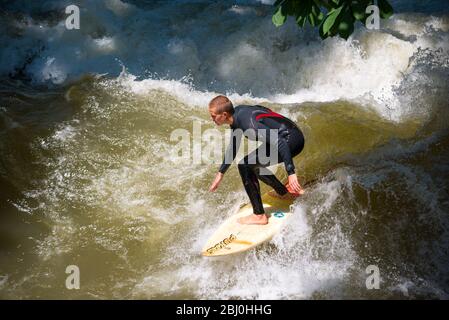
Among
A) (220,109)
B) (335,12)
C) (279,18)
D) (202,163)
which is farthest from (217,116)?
(202,163)

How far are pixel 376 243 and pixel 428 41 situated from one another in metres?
4.26

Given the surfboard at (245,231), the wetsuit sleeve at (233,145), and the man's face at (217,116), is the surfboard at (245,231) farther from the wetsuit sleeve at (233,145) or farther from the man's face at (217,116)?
the man's face at (217,116)

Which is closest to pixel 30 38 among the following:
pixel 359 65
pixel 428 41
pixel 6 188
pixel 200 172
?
pixel 6 188

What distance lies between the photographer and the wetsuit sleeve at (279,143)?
4.14 m

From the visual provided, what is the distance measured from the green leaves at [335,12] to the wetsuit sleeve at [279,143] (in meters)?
1.03

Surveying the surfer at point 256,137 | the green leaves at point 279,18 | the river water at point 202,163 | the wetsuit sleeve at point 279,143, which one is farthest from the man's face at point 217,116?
the river water at point 202,163

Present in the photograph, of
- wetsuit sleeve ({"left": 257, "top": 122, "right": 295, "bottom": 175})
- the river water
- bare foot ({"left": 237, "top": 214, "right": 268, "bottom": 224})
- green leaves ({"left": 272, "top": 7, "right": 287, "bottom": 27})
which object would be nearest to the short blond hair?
wetsuit sleeve ({"left": 257, "top": 122, "right": 295, "bottom": 175})

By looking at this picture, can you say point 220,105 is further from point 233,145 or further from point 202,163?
point 202,163

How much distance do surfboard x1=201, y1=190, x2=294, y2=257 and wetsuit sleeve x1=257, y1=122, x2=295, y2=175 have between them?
2.76 feet

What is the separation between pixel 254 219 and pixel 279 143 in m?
0.99

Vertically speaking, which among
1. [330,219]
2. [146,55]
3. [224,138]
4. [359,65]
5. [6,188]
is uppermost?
[146,55]

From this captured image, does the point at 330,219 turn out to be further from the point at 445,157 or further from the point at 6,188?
the point at 6,188

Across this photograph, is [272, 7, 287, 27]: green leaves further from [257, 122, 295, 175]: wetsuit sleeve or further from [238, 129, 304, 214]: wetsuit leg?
[238, 129, 304, 214]: wetsuit leg

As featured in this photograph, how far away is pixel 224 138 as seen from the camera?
6480 mm
